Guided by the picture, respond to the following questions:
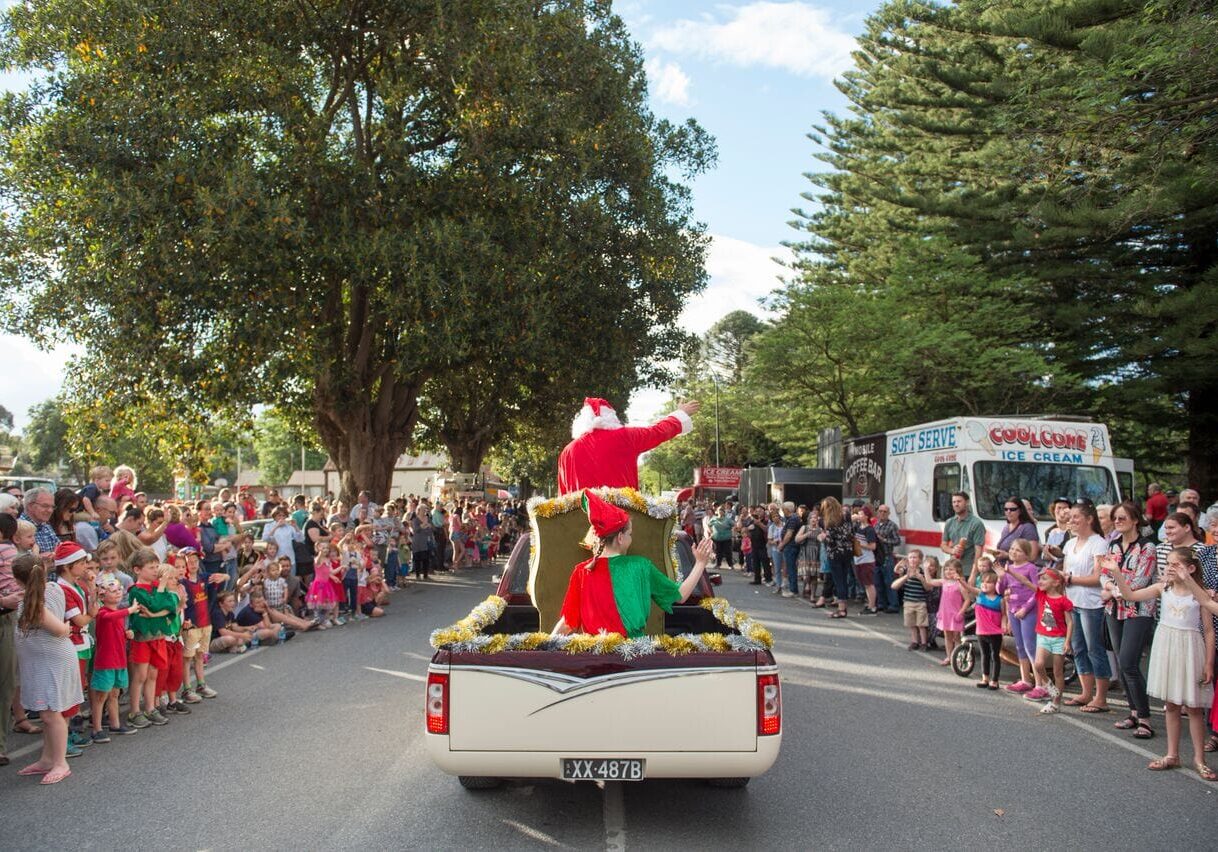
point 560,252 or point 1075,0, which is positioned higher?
point 1075,0

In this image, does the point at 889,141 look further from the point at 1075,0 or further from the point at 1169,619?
the point at 1169,619

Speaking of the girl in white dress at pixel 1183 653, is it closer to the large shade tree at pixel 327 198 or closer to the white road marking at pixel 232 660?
the white road marking at pixel 232 660

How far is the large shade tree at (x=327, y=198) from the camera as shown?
18.1 m

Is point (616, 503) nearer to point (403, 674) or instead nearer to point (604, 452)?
point (604, 452)

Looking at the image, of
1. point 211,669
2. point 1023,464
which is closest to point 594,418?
point 211,669

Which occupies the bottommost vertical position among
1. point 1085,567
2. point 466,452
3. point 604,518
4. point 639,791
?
point 639,791

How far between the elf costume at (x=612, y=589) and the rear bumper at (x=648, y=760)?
2.33ft

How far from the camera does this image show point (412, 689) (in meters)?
9.40

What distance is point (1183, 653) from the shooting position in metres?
6.64

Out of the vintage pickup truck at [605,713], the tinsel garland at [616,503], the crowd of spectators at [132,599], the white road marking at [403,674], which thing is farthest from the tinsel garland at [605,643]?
the white road marking at [403,674]

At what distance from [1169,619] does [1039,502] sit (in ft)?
28.2

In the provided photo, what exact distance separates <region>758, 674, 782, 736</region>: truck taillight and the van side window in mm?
11370

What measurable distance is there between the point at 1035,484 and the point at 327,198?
1395 centimetres

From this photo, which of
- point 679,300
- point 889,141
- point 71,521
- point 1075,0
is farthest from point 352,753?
point 889,141
